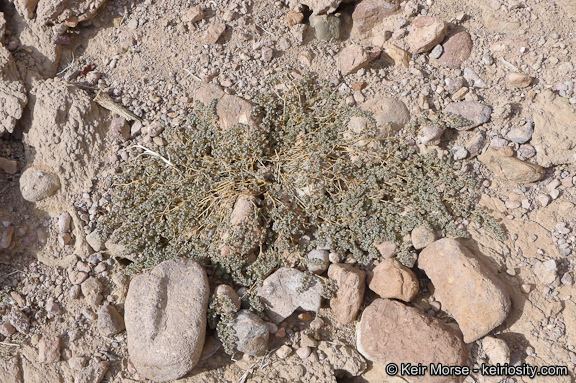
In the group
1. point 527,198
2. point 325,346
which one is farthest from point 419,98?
point 325,346

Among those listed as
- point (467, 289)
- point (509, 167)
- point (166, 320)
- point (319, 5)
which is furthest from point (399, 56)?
point (166, 320)

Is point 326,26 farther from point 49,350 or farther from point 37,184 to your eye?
point 49,350

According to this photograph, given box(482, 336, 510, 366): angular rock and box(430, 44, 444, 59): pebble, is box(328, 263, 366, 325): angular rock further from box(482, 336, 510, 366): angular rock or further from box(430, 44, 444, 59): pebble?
box(430, 44, 444, 59): pebble

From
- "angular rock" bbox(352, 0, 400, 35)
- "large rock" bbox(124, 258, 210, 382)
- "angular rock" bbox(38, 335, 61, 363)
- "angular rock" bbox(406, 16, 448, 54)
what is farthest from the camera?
"angular rock" bbox(352, 0, 400, 35)

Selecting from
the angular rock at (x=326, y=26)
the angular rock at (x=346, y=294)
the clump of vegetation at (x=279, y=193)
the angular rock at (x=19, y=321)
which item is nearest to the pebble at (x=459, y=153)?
the clump of vegetation at (x=279, y=193)

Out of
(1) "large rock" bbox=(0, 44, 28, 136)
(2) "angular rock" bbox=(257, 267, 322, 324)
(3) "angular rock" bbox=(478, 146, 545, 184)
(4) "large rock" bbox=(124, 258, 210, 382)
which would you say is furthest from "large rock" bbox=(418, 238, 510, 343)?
(1) "large rock" bbox=(0, 44, 28, 136)

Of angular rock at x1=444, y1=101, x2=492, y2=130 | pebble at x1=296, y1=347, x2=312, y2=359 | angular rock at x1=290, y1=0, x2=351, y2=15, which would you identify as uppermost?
angular rock at x1=290, y1=0, x2=351, y2=15

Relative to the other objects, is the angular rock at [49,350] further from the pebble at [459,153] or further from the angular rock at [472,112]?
the angular rock at [472,112]
